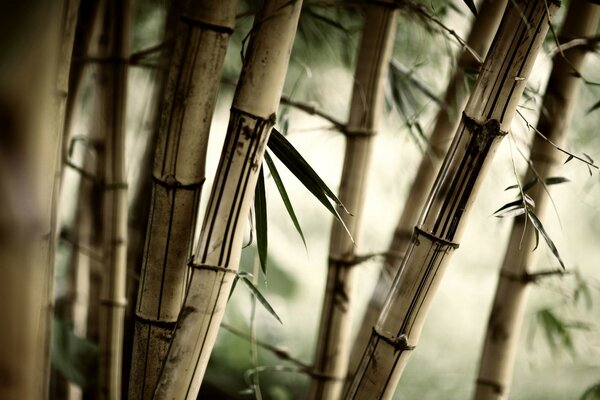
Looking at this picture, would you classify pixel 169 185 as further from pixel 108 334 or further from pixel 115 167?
pixel 108 334

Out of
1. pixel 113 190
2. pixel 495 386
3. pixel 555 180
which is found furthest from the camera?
pixel 113 190

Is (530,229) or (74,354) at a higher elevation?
(530,229)

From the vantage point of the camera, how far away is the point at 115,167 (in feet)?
3.54

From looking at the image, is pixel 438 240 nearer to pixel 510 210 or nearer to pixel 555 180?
pixel 510 210

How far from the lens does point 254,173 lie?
0.62 m

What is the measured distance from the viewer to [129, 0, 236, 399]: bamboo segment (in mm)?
607

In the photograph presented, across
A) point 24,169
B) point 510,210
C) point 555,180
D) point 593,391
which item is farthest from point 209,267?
point 593,391

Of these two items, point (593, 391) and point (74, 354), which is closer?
point (593, 391)

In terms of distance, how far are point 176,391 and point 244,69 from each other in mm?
334

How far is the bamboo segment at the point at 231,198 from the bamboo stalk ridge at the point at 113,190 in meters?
0.48

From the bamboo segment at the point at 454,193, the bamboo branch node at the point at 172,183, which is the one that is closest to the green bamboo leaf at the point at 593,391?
the bamboo segment at the point at 454,193

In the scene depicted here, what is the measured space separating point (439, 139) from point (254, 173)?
53cm

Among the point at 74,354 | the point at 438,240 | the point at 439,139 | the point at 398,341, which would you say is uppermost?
the point at 439,139

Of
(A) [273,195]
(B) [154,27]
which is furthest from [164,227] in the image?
(A) [273,195]
